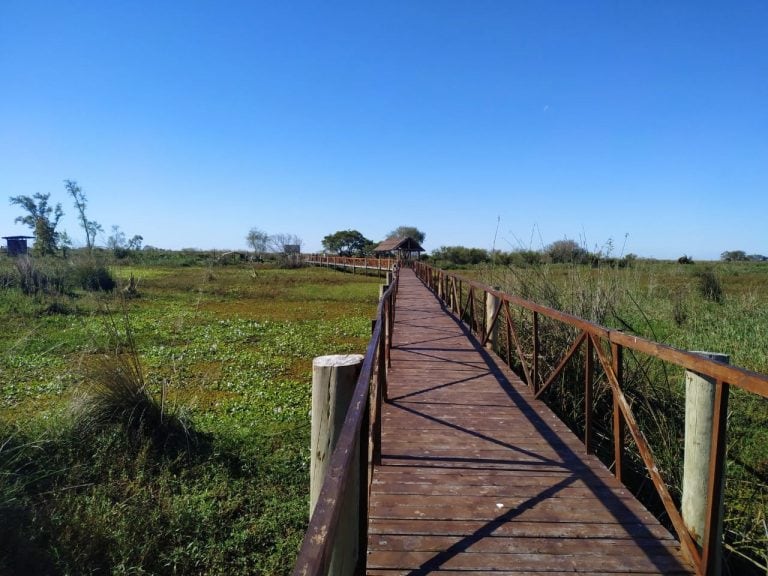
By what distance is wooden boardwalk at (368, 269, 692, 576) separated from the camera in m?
2.12

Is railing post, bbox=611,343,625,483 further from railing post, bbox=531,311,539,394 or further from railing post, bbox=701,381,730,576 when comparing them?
railing post, bbox=531,311,539,394

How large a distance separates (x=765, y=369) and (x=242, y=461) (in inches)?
277

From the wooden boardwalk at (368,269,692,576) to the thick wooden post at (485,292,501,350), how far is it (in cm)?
205

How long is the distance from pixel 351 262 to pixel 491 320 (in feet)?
112

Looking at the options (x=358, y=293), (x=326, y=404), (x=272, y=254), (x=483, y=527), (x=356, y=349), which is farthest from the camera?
(x=272, y=254)

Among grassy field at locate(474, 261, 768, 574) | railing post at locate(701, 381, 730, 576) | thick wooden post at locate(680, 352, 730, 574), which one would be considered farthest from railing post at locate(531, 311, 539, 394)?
railing post at locate(701, 381, 730, 576)

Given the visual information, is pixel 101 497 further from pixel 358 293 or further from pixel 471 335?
pixel 358 293

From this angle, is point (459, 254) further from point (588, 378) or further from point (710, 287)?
point (588, 378)

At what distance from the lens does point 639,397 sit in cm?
475

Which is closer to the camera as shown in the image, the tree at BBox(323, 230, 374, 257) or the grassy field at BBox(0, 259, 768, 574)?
the grassy field at BBox(0, 259, 768, 574)

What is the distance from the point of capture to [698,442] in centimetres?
210

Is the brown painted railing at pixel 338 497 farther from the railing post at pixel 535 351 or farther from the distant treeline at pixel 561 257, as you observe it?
the distant treeline at pixel 561 257

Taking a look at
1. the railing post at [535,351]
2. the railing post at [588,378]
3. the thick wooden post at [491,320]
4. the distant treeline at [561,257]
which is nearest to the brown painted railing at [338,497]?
the railing post at [588,378]

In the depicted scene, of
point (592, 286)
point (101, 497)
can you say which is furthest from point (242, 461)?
point (592, 286)
